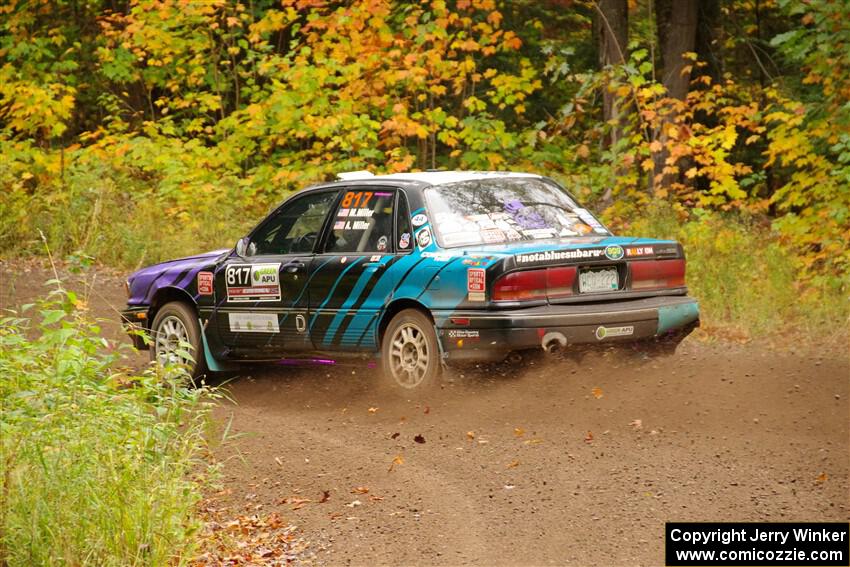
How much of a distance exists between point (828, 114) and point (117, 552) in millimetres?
11350

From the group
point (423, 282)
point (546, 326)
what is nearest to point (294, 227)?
point (423, 282)

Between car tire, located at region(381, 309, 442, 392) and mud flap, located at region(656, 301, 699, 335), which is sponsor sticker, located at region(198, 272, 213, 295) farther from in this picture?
mud flap, located at region(656, 301, 699, 335)

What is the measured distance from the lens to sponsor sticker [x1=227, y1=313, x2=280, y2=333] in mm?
9508

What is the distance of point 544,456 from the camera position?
278 inches

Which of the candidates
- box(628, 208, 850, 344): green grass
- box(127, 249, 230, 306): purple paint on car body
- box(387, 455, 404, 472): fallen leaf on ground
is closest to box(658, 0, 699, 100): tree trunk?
box(628, 208, 850, 344): green grass

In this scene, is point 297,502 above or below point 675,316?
below

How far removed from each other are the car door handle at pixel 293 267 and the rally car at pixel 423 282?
0.02 m

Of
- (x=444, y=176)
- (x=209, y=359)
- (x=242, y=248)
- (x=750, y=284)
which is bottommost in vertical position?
(x=209, y=359)

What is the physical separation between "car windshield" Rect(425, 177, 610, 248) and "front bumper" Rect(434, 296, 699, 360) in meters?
0.69

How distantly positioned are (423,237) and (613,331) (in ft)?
4.83

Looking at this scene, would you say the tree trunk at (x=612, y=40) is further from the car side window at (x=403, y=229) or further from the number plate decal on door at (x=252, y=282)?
the car side window at (x=403, y=229)

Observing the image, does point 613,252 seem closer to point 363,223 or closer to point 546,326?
point 546,326

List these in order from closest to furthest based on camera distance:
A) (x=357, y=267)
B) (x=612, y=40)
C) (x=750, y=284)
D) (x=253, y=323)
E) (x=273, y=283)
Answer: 1. (x=357, y=267)
2. (x=273, y=283)
3. (x=253, y=323)
4. (x=750, y=284)
5. (x=612, y=40)

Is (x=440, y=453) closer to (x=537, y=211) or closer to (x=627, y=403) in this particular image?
(x=627, y=403)
